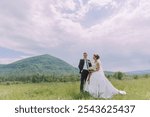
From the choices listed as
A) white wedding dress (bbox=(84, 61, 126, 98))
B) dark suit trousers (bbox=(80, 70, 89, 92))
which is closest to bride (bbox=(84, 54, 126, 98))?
white wedding dress (bbox=(84, 61, 126, 98))

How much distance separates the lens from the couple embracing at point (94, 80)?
1816 centimetres

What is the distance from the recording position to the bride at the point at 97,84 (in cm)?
1827

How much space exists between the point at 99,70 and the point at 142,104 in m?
4.97

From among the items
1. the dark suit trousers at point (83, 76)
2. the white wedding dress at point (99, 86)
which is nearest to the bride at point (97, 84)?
the white wedding dress at point (99, 86)

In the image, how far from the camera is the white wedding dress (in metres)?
18.3

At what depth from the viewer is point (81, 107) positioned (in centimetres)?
1333

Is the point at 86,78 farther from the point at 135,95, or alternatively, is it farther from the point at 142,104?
the point at 142,104

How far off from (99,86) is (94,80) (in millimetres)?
455

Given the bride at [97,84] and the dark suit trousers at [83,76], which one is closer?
the bride at [97,84]

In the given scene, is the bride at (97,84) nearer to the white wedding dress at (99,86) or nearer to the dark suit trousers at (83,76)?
the white wedding dress at (99,86)

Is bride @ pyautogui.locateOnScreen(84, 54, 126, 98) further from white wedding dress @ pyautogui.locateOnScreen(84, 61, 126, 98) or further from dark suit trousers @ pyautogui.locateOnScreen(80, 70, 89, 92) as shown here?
dark suit trousers @ pyautogui.locateOnScreen(80, 70, 89, 92)

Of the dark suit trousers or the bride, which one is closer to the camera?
the bride

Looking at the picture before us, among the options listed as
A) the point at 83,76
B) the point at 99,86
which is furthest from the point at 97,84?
the point at 83,76

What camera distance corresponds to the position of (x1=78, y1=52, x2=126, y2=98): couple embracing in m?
18.2
